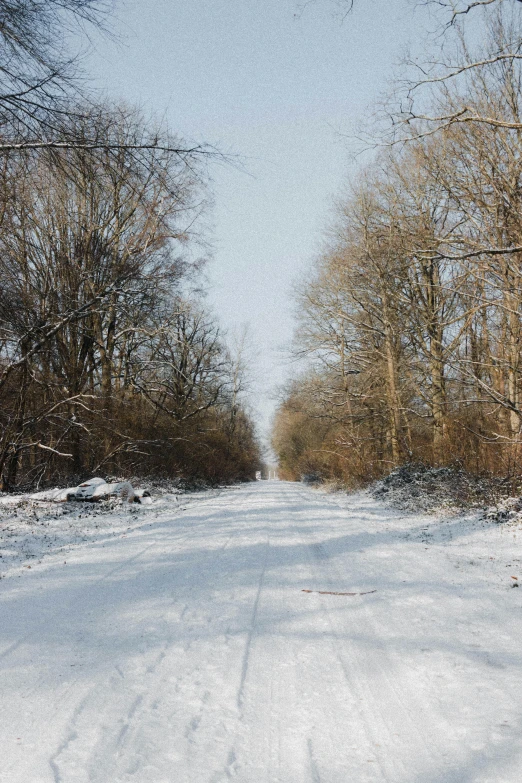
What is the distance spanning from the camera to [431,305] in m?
18.9

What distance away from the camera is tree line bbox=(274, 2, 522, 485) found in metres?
11.7

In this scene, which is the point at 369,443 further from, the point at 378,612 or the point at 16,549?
the point at 378,612

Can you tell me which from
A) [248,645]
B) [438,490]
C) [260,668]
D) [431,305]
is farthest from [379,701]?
[431,305]

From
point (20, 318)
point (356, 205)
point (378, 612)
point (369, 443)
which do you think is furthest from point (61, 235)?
point (378, 612)

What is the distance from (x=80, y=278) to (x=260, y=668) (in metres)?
14.6

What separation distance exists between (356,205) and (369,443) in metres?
9.72

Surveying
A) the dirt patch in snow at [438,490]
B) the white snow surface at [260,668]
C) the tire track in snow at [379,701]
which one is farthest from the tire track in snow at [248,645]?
the dirt patch in snow at [438,490]

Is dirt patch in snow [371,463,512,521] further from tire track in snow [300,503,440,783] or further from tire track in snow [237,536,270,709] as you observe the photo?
tire track in snow [300,503,440,783]

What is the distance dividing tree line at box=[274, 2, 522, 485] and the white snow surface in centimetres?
442

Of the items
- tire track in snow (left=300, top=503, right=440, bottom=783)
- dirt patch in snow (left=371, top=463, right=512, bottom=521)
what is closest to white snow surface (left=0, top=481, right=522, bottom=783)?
tire track in snow (left=300, top=503, right=440, bottom=783)

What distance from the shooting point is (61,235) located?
1795 cm

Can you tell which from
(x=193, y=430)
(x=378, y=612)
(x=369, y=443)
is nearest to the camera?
(x=378, y=612)

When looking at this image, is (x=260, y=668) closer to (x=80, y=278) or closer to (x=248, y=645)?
(x=248, y=645)

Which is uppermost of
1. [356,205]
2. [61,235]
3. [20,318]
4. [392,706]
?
[356,205]
